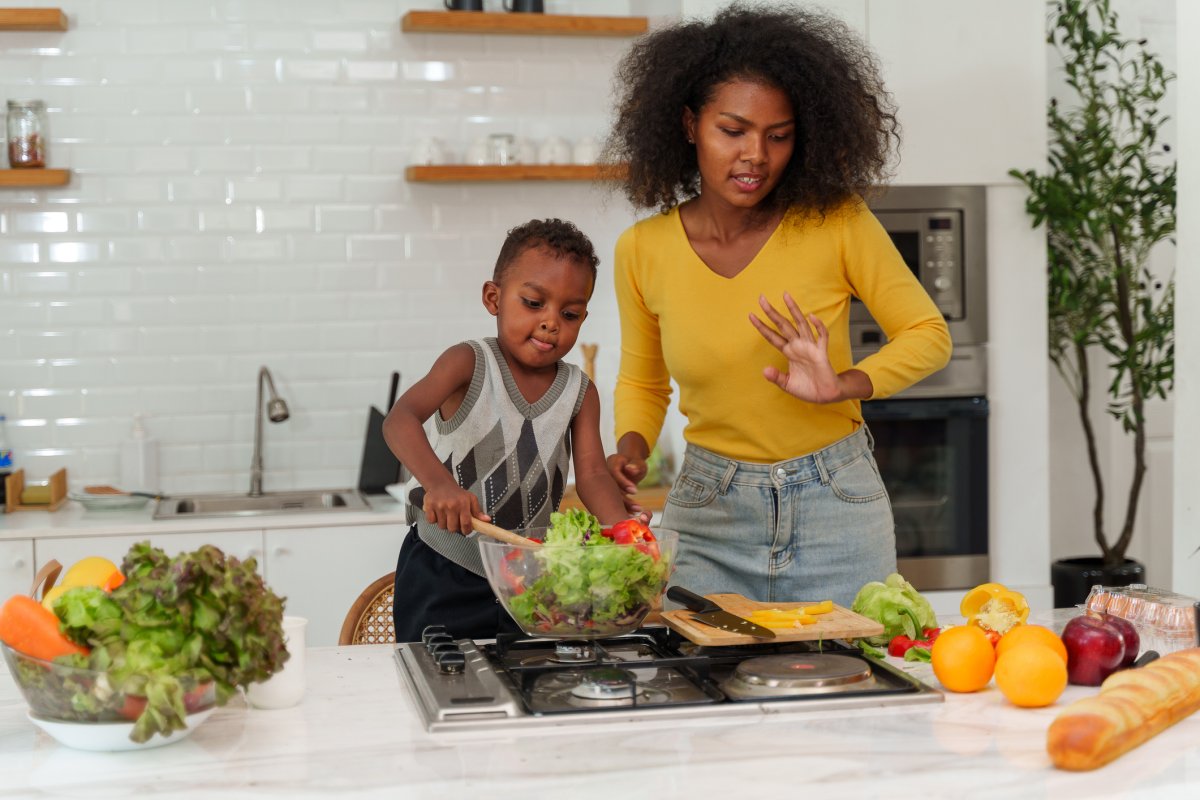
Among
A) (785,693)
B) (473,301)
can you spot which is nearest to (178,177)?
(473,301)

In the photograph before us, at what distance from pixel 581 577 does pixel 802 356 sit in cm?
65

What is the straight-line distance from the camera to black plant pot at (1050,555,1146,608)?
3.98m

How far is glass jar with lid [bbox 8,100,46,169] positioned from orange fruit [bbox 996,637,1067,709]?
323 centimetres

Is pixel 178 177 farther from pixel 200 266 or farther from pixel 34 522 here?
pixel 34 522

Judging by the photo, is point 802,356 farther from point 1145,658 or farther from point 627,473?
point 1145,658

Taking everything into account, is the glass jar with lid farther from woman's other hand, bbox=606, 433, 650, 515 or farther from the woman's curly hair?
woman's other hand, bbox=606, 433, 650, 515

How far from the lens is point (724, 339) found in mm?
2318

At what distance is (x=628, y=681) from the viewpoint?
1573 mm

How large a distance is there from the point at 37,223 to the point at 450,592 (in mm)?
2342

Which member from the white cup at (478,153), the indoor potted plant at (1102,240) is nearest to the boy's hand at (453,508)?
the white cup at (478,153)

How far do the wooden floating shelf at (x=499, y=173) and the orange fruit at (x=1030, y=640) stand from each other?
99.9 inches

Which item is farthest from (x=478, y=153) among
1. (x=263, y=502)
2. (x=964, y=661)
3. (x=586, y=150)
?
(x=964, y=661)

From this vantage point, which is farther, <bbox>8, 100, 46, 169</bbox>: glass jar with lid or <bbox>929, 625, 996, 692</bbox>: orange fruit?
<bbox>8, 100, 46, 169</bbox>: glass jar with lid

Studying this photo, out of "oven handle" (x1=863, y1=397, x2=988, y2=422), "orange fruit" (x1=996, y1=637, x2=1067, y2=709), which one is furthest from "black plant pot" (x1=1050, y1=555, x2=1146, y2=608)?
"orange fruit" (x1=996, y1=637, x2=1067, y2=709)
